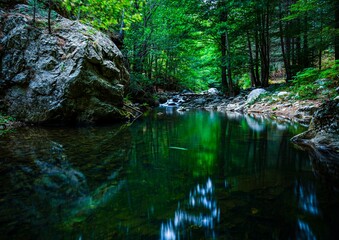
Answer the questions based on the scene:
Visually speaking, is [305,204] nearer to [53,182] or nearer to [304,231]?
[304,231]

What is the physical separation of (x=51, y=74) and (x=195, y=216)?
7030mm

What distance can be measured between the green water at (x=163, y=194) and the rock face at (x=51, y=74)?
9.51ft

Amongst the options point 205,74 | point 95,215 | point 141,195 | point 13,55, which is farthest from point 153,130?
point 205,74

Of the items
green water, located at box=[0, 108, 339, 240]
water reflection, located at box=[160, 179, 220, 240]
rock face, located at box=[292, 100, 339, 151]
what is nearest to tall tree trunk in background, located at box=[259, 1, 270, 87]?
rock face, located at box=[292, 100, 339, 151]

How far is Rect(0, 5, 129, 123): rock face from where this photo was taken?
273 inches

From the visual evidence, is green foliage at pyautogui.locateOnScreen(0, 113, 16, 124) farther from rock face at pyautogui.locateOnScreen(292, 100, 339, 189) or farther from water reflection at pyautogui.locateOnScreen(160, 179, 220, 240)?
rock face at pyautogui.locateOnScreen(292, 100, 339, 189)

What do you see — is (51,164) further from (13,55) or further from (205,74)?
(205,74)

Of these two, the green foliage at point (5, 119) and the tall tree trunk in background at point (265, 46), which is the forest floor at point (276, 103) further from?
the green foliage at point (5, 119)

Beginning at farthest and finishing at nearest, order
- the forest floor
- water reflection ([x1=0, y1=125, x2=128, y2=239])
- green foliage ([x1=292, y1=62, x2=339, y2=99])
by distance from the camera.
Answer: green foliage ([x1=292, y1=62, x2=339, y2=99]) → the forest floor → water reflection ([x1=0, y1=125, x2=128, y2=239])

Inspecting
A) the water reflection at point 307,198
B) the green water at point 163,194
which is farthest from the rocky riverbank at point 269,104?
the water reflection at point 307,198

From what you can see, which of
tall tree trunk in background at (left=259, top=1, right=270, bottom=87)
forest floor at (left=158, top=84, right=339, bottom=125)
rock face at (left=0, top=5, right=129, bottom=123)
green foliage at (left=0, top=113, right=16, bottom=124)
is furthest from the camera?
tall tree trunk in background at (left=259, top=1, right=270, bottom=87)

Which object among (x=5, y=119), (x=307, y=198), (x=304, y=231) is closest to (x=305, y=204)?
(x=307, y=198)

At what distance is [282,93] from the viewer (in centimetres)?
1041

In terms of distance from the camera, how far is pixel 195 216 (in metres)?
1.99
